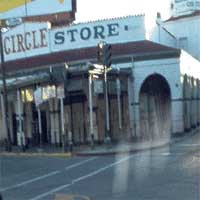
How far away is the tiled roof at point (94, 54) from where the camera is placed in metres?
30.1

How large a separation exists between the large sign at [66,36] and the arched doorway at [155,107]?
9.59 ft

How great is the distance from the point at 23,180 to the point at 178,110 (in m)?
16.7

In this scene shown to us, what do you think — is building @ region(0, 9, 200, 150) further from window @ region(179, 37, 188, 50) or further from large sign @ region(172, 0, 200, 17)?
large sign @ region(172, 0, 200, 17)

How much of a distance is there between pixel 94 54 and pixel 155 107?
479 centimetres

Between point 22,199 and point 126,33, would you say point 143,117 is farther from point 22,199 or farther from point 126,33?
point 22,199

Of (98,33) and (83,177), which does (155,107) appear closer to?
(98,33)

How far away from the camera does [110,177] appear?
544 inches

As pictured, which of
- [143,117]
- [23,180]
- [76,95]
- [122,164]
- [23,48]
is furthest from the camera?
[23,48]

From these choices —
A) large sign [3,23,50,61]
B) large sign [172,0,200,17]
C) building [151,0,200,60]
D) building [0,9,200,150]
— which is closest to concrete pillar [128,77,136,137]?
building [0,9,200,150]

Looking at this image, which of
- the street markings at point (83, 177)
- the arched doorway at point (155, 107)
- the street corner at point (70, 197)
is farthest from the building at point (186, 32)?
the street corner at point (70, 197)

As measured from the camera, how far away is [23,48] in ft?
119

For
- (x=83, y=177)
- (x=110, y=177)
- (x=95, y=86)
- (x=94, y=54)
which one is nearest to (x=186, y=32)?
(x=94, y=54)

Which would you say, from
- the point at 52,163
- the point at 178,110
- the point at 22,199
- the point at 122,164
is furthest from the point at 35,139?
the point at 22,199

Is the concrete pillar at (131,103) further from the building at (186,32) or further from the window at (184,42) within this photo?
the window at (184,42)
